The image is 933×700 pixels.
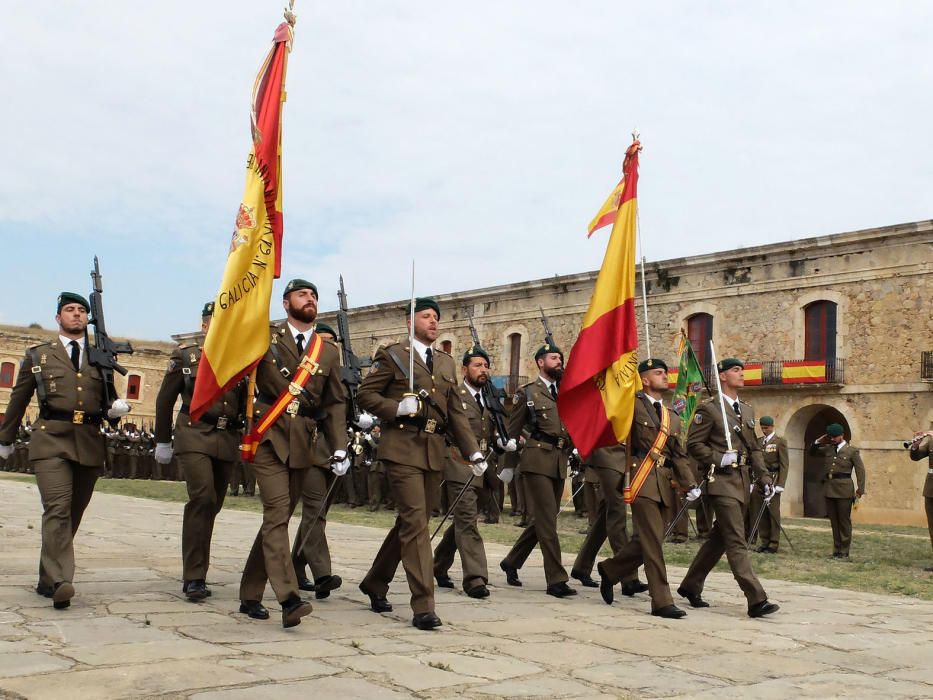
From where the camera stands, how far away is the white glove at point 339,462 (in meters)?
6.56

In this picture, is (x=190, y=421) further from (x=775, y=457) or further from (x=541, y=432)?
(x=775, y=457)

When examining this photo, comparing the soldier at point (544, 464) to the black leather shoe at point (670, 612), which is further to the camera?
the soldier at point (544, 464)

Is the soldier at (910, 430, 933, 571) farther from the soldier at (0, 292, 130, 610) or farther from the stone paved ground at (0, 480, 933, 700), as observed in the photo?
the soldier at (0, 292, 130, 610)

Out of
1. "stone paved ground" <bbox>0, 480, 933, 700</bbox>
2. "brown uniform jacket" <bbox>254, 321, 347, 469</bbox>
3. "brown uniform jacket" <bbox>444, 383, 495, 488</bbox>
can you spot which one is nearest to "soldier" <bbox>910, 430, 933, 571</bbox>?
"stone paved ground" <bbox>0, 480, 933, 700</bbox>

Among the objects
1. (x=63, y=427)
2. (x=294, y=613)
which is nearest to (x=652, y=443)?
(x=294, y=613)

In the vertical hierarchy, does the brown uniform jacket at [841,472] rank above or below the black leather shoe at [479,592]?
above

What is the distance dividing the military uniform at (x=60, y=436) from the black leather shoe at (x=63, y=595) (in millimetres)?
269

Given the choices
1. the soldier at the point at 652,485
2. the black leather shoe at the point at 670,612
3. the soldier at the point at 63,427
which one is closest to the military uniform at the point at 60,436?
the soldier at the point at 63,427

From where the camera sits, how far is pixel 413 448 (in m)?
6.19

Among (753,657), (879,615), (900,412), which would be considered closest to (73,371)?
(753,657)

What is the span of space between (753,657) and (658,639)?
24.7 inches

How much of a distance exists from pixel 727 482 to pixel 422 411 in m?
2.61

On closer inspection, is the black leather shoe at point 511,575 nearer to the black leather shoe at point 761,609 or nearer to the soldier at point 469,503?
the soldier at point 469,503

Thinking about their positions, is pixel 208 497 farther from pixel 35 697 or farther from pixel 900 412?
pixel 900 412
